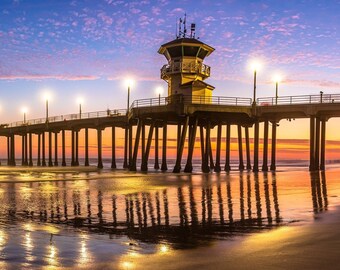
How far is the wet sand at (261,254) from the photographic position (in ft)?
20.4

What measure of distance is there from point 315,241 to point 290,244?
0.52m

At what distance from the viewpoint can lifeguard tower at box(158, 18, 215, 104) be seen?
1678 inches

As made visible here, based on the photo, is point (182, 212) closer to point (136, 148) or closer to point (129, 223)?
point (129, 223)

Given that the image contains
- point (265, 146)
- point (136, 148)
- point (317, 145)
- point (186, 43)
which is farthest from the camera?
point (186, 43)

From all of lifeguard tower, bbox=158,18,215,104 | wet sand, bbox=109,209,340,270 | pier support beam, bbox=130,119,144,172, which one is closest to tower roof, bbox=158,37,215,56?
lifeguard tower, bbox=158,18,215,104

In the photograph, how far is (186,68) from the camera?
43719 millimetres

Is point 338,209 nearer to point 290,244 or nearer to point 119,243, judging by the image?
point 290,244

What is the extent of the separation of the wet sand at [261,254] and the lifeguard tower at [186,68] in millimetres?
34504

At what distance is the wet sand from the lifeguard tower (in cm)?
3450

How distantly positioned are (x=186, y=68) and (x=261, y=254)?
37896mm

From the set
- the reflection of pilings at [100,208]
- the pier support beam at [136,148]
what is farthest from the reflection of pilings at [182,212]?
the pier support beam at [136,148]

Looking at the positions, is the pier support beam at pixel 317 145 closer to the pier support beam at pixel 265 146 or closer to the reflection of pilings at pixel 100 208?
the pier support beam at pixel 265 146

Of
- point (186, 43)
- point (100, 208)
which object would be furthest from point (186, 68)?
point (100, 208)

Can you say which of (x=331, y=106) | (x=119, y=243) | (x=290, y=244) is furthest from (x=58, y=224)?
(x=331, y=106)
